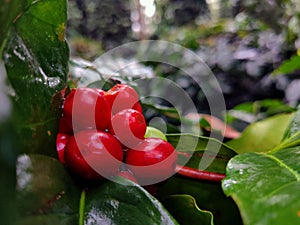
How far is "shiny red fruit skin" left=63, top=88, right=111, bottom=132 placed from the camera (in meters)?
0.39

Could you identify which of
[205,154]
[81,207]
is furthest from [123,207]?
[205,154]

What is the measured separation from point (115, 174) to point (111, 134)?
0.04 metres

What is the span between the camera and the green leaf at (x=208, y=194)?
16.9 inches

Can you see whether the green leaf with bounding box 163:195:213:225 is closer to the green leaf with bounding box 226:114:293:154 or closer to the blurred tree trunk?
the green leaf with bounding box 226:114:293:154

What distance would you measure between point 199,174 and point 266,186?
9cm

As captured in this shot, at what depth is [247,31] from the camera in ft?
9.42

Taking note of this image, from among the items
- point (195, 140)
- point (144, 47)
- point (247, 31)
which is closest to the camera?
point (195, 140)

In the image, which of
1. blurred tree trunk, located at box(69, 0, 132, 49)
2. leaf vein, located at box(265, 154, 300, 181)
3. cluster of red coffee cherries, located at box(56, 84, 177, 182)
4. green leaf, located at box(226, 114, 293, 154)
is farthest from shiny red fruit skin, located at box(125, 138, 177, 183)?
blurred tree trunk, located at box(69, 0, 132, 49)

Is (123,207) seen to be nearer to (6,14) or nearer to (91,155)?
(91,155)

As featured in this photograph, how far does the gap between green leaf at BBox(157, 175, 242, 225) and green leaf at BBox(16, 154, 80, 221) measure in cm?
11

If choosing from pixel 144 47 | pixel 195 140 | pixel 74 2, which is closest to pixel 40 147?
pixel 195 140

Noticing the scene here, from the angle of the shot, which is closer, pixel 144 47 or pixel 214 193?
pixel 214 193

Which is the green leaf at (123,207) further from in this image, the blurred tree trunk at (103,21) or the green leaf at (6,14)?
the blurred tree trunk at (103,21)

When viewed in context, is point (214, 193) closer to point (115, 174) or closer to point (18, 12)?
point (115, 174)
